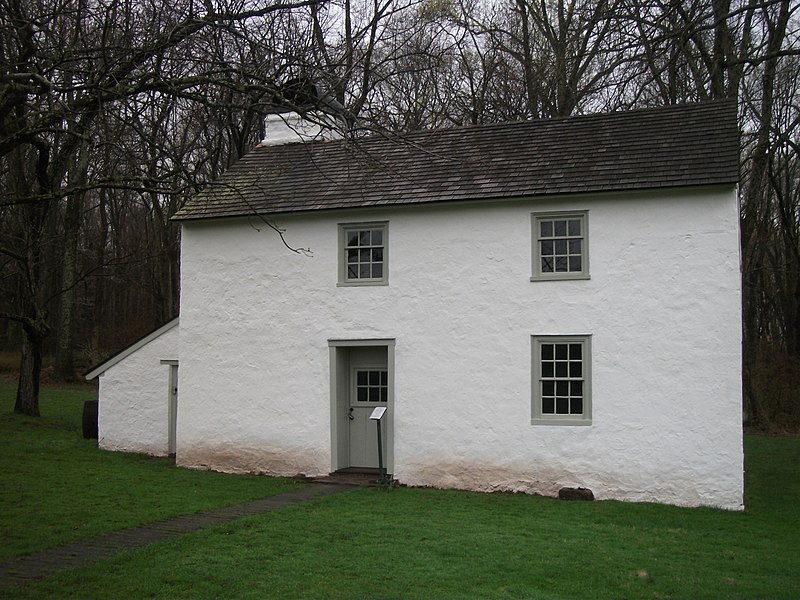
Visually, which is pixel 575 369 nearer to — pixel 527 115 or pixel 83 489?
pixel 83 489

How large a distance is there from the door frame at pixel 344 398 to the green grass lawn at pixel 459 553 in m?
1.72

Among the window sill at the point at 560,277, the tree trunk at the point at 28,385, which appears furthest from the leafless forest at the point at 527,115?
the window sill at the point at 560,277

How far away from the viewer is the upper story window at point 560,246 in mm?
14836

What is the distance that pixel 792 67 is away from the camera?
28781 mm

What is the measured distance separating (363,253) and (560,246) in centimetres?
368

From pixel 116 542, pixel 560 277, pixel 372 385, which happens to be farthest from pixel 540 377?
pixel 116 542

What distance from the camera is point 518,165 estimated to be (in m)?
15.9

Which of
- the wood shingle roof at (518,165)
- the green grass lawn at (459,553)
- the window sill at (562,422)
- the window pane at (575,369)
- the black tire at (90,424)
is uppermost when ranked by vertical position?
the wood shingle roof at (518,165)

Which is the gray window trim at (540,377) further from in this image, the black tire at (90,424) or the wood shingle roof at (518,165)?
the black tire at (90,424)

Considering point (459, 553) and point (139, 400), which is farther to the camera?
point (139, 400)

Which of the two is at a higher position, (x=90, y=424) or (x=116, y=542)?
(x=90, y=424)

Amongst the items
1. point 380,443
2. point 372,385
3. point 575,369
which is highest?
point 575,369

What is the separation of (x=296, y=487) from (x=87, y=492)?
3.40 m

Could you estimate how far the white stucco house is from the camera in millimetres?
14047
